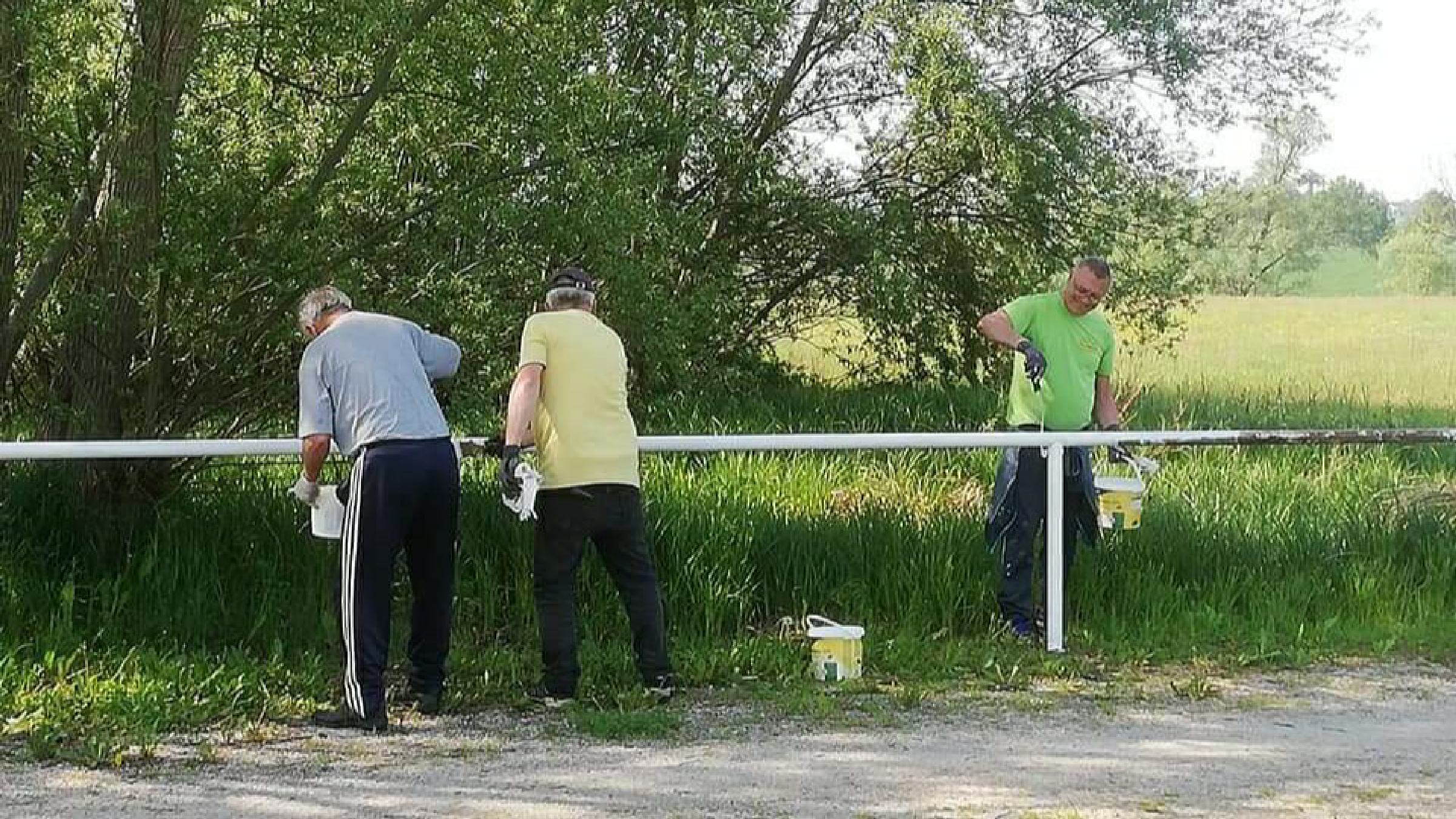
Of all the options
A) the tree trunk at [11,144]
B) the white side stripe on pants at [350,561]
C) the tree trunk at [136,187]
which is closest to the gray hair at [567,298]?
the white side stripe on pants at [350,561]

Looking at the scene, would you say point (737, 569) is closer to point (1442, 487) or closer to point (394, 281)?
point (394, 281)

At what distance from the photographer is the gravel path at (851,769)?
5.04m

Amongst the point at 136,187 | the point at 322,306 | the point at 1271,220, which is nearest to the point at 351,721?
the point at 322,306

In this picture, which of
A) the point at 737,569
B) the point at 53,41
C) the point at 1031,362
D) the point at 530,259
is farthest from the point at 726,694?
the point at 53,41

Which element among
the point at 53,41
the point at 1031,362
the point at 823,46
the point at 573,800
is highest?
the point at 823,46

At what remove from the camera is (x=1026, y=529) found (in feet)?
24.3

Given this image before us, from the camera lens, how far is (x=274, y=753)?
5605 mm

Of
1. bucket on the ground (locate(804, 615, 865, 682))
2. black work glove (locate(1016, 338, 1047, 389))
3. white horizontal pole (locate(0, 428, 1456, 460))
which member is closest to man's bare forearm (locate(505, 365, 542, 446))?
white horizontal pole (locate(0, 428, 1456, 460))

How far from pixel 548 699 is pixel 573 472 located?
0.85 m

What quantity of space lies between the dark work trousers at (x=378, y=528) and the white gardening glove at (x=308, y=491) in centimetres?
16

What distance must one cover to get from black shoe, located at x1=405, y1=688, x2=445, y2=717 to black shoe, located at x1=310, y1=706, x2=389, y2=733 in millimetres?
206

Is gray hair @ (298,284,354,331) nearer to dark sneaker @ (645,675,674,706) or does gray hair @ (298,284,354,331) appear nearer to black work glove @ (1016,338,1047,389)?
dark sneaker @ (645,675,674,706)

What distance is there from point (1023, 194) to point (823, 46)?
6.99 ft

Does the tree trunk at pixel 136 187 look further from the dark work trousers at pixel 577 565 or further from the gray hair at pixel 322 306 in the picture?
the dark work trousers at pixel 577 565
